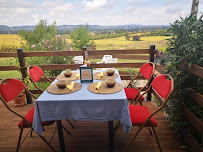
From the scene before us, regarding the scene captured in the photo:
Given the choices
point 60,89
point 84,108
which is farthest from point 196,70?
point 60,89

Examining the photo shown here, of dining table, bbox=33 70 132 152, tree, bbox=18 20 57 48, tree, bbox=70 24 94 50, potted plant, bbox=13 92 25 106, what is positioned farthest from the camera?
tree, bbox=70 24 94 50

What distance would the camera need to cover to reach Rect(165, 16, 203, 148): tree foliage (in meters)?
1.46

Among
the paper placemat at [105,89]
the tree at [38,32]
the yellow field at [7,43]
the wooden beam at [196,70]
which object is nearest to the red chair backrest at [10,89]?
the paper placemat at [105,89]

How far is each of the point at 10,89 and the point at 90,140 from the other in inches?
46.5

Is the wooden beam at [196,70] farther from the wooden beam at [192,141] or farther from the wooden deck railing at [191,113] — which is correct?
the wooden beam at [192,141]

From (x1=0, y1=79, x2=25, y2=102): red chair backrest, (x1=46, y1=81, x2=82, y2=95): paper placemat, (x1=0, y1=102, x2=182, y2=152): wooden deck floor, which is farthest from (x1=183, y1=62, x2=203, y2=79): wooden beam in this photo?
(x1=0, y1=79, x2=25, y2=102): red chair backrest

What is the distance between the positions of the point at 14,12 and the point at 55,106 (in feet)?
19.8

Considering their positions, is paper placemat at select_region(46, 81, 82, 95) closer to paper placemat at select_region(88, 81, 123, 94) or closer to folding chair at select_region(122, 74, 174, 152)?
paper placemat at select_region(88, 81, 123, 94)

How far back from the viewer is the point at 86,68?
5.50 ft

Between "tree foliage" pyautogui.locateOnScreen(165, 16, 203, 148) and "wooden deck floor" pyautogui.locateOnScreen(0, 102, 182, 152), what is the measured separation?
0.24m

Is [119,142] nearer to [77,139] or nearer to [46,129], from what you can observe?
[77,139]

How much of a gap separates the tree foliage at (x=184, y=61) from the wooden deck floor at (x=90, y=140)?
0.24 meters

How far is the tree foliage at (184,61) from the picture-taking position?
57.5 inches

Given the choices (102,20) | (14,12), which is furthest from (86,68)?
(102,20)
